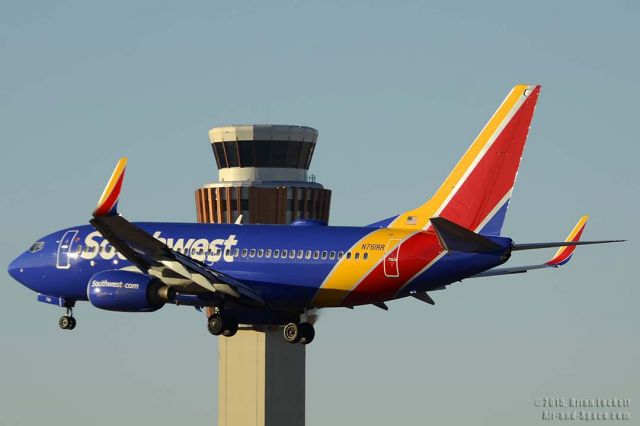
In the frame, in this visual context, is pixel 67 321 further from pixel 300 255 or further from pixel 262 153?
pixel 262 153

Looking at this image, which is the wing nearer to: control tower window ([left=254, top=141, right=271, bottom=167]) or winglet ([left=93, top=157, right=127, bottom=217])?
winglet ([left=93, top=157, right=127, bottom=217])

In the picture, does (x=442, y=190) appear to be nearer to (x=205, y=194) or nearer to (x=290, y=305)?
(x=290, y=305)

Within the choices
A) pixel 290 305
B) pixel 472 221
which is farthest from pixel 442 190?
pixel 290 305

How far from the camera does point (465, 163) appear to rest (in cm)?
9512

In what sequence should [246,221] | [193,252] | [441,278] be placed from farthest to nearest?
[246,221] → [193,252] → [441,278]

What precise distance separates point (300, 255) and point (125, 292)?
9091 mm

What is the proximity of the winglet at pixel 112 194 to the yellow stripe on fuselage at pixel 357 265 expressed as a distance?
1209 centimetres

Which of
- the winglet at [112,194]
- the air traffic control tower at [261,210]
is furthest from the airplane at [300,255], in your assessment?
the air traffic control tower at [261,210]

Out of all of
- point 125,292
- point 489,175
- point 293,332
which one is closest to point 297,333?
point 293,332

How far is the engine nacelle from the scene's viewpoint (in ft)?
314

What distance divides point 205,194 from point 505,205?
73610mm

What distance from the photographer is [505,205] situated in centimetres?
9344

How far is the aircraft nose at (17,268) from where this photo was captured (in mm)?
104812

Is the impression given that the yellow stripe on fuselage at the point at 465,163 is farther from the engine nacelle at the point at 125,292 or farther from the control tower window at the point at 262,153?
the control tower window at the point at 262,153
